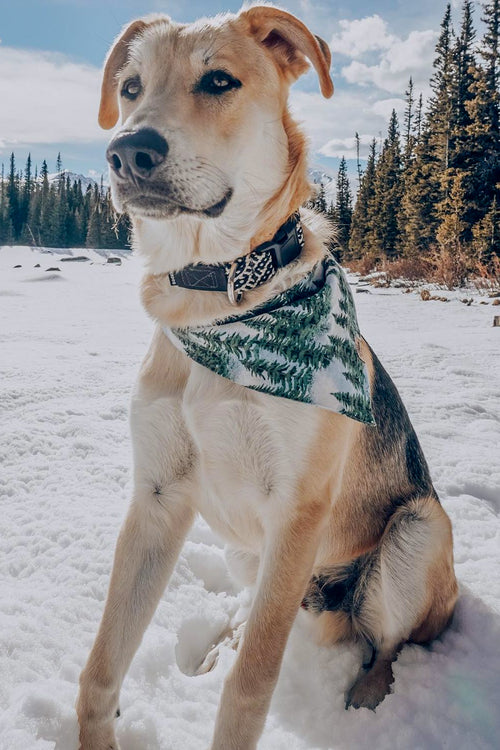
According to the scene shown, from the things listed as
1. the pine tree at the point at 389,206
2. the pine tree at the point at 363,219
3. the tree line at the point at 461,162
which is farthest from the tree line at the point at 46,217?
the tree line at the point at 461,162

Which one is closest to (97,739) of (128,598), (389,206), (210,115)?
(128,598)

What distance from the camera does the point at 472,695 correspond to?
80.8 inches

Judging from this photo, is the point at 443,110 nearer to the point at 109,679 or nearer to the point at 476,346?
the point at 476,346

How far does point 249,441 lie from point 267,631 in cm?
61

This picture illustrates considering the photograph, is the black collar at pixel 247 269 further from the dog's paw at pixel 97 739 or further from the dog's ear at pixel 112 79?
the dog's paw at pixel 97 739

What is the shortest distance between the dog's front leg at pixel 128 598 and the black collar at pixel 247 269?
799mm

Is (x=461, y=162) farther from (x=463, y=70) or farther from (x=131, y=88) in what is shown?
(x=131, y=88)

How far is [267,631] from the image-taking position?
1.79m

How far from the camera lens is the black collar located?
81.0 inches

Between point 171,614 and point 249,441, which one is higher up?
point 249,441

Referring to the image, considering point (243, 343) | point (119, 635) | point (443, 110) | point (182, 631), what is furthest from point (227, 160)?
point (443, 110)

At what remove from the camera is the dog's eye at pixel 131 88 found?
2.21 metres

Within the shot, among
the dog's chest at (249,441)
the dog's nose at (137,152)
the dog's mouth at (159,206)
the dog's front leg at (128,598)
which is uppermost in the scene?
the dog's nose at (137,152)

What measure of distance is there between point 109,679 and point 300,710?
2.44ft
